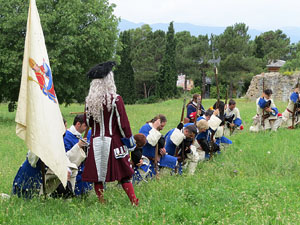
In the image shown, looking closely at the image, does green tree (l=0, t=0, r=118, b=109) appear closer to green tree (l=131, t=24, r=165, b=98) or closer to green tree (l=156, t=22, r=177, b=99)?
green tree (l=156, t=22, r=177, b=99)

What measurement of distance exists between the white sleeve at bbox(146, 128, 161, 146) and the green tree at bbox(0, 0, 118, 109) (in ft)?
48.4

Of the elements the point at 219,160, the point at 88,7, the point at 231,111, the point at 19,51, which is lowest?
the point at 219,160

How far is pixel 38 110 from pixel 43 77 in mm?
491

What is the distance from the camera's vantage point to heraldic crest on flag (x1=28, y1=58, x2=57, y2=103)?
16.7ft

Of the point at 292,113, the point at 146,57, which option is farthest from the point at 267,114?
the point at 146,57

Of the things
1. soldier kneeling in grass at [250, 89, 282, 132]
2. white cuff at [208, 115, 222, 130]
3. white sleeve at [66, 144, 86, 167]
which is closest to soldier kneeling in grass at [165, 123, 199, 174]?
white cuff at [208, 115, 222, 130]

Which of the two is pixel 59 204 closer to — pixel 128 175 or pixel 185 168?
pixel 128 175

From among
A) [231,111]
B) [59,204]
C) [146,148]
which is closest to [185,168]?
[146,148]

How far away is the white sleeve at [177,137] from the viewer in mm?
7867

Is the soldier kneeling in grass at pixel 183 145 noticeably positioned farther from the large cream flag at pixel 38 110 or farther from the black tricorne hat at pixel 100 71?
the large cream flag at pixel 38 110

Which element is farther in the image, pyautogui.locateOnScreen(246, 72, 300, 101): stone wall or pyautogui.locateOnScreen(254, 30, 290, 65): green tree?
pyautogui.locateOnScreen(254, 30, 290, 65): green tree

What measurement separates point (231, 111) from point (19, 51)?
44.8 feet

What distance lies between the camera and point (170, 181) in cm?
676

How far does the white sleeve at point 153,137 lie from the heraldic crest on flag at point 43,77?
2544 mm
